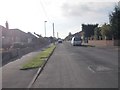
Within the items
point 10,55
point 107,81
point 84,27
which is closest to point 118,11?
point 10,55

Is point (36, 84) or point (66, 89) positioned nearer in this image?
point (66, 89)

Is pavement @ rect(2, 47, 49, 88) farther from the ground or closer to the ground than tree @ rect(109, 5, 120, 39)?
closer to the ground

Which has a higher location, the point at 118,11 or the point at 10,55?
the point at 118,11

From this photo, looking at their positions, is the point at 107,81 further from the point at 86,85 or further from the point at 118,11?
the point at 118,11

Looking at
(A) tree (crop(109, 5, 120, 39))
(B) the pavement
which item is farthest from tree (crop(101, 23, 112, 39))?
(B) the pavement

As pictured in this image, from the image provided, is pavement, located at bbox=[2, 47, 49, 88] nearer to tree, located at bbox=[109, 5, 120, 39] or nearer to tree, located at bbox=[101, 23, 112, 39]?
tree, located at bbox=[109, 5, 120, 39]

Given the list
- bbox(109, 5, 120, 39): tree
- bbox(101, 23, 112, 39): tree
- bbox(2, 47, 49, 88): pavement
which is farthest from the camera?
bbox(101, 23, 112, 39): tree

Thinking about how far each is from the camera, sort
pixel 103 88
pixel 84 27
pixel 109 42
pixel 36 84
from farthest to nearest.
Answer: pixel 84 27, pixel 109 42, pixel 36 84, pixel 103 88

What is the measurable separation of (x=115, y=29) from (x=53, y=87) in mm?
43139

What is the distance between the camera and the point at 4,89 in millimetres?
10875

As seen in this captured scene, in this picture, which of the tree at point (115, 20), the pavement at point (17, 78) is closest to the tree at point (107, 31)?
the tree at point (115, 20)

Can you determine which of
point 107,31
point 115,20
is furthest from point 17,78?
point 107,31

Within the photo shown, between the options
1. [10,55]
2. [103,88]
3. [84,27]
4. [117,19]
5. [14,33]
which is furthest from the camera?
[84,27]

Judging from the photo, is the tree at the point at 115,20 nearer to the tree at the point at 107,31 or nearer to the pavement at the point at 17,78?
the tree at the point at 107,31
